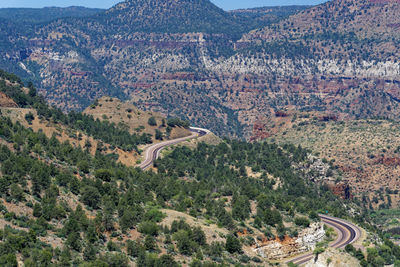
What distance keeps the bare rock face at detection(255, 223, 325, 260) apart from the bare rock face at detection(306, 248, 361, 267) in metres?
9.66

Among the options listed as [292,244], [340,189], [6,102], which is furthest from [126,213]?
[340,189]

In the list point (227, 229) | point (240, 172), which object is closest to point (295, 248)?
point (227, 229)

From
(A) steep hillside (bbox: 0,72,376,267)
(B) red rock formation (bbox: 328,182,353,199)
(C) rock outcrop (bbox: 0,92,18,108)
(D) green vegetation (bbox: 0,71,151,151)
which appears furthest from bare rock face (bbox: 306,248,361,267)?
(C) rock outcrop (bbox: 0,92,18,108)

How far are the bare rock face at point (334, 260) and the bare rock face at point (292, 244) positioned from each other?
9664 mm

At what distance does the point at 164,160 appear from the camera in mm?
175500

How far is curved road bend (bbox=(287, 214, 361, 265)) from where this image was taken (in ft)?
371

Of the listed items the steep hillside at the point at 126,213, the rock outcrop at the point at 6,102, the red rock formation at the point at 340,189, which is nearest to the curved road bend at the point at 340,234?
the steep hillside at the point at 126,213

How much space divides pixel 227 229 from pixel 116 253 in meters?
30.0

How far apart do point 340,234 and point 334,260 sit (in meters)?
28.1

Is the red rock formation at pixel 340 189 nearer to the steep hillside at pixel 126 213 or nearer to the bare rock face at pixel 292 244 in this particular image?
the steep hillside at pixel 126 213

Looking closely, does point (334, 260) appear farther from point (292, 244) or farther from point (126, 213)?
point (126, 213)

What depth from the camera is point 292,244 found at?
381ft

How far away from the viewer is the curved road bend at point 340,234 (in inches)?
4446

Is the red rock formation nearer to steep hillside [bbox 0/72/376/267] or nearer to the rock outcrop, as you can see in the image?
steep hillside [bbox 0/72/376/267]
